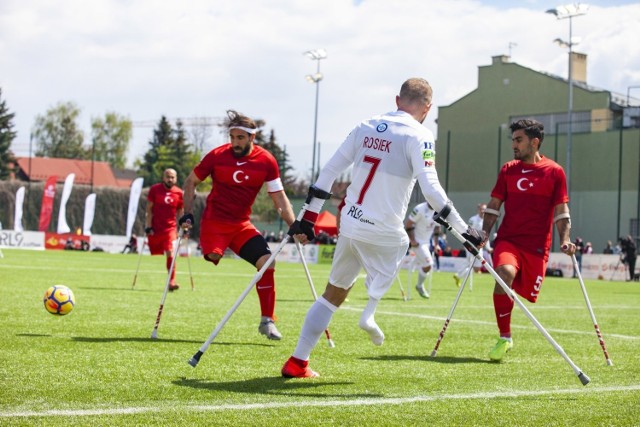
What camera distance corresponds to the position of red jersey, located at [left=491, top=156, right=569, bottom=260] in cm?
937

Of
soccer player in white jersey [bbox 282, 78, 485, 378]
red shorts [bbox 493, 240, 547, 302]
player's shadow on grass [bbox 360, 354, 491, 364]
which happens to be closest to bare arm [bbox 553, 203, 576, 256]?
red shorts [bbox 493, 240, 547, 302]

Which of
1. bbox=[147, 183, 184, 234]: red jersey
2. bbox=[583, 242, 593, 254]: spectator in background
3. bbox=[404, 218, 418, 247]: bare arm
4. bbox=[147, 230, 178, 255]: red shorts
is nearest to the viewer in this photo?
bbox=[147, 230, 178, 255]: red shorts

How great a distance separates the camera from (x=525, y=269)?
368 inches

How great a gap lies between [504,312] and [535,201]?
1.16m

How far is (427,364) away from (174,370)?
238 cm

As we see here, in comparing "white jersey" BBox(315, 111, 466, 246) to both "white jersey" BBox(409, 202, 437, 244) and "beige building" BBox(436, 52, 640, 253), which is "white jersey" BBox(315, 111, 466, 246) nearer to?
"white jersey" BBox(409, 202, 437, 244)

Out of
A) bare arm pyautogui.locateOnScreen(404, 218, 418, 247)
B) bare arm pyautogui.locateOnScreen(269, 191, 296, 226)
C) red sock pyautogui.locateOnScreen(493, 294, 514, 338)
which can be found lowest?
red sock pyautogui.locateOnScreen(493, 294, 514, 338)

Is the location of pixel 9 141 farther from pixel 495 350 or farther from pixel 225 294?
pixel 495 350

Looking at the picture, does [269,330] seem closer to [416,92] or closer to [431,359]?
[431,359]

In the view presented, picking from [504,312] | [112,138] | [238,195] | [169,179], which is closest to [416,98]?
[504,312]

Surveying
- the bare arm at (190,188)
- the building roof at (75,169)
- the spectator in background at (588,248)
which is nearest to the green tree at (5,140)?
the building roof at (75,169)

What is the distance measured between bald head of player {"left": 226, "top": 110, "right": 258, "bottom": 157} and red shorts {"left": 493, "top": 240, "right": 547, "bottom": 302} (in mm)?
2913

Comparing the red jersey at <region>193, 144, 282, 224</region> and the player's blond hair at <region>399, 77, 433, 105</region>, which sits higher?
the player's blond hair at <region>399, 77, 433, 105</region>

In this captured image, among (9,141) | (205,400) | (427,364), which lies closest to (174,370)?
(205,400)
